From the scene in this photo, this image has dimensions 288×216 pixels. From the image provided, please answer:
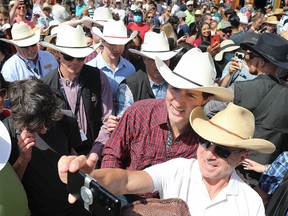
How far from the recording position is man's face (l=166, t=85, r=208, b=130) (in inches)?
85.4

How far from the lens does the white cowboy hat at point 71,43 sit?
324cm

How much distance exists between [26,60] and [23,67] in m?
0.13

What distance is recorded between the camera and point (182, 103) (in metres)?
2.17

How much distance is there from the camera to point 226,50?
15.9ft

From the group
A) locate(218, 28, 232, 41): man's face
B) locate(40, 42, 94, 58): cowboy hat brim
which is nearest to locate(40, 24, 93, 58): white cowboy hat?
locate(40, 42, 94, 58): cowboy hat brim

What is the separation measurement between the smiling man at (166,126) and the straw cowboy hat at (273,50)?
1.01 metres

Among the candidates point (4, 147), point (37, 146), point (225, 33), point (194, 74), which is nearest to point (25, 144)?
point (37, 146)

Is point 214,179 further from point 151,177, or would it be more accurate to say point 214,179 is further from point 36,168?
point 36,168

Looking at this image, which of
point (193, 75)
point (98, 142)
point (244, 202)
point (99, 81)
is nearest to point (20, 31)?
point (99, 81)

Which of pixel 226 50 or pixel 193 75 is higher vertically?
pixel 193 75

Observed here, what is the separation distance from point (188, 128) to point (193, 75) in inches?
13.7

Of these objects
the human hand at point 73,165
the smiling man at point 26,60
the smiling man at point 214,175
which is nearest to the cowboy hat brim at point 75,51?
the smiling man at point 26,60

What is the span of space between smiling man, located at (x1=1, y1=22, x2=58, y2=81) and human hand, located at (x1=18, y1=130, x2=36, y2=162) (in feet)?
6.01

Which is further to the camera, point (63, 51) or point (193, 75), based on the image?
point (63, 51)
